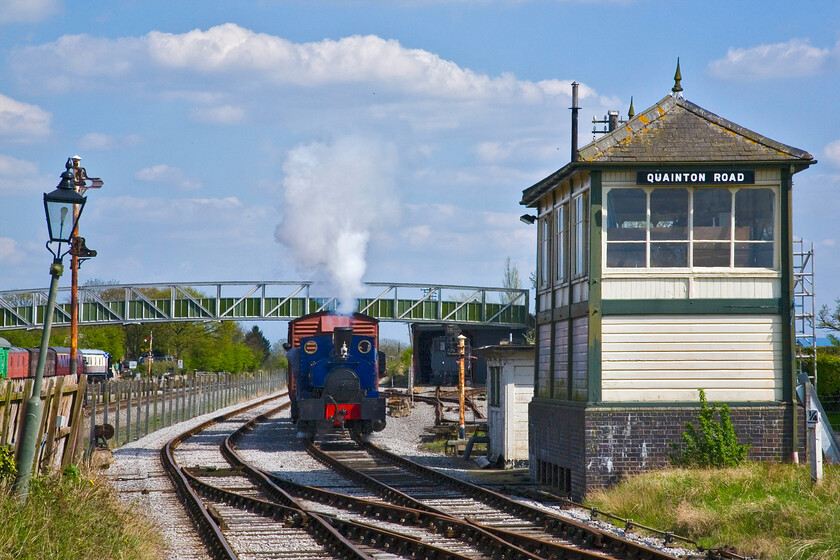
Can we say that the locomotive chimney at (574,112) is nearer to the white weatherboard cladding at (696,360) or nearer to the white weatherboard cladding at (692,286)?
the white weatherboard cladding at (692,286)

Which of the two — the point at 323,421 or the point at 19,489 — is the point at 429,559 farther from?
the point at 323,421

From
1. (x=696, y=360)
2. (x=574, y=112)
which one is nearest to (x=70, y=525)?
(x=696, y=360)

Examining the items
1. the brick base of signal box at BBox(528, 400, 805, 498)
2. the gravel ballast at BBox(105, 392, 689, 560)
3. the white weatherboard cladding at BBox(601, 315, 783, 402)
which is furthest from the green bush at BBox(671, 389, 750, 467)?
the gravel ballast at BBox(105, 392, 689, 560)

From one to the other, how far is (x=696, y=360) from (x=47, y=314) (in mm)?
9094

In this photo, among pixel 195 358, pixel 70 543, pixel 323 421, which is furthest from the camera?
pixel 195 358

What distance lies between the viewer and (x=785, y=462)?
14742 mm

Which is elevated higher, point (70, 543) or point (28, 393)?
point (28, 393)

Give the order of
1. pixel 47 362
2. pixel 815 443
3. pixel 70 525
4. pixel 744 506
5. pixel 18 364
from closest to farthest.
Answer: pixel 70 525 < pixel 744 506 < pixel 815 443 < pixel 18 364 < pixel 47 362

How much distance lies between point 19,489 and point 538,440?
9.86 metres

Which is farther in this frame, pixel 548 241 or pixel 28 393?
pixel 548 241

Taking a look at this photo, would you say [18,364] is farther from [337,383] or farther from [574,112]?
[574,112]

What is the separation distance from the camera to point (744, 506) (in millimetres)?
11789

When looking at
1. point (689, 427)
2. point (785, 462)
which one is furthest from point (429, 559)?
point (785, 462)

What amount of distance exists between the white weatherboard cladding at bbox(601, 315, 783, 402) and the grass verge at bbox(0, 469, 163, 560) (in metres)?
6.90
